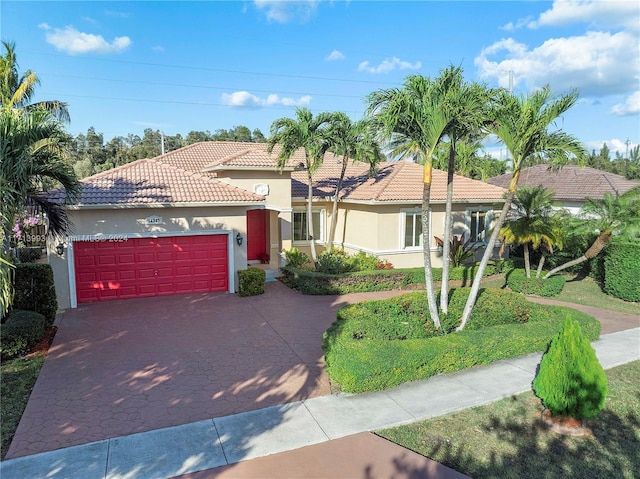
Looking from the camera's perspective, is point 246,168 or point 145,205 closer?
point 145,205

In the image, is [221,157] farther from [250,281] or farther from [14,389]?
[14,389]

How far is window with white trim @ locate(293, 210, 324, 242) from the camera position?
815 inches

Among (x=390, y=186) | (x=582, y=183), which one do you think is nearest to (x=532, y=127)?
(x=390, y=186)

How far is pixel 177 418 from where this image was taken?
23.1 ft

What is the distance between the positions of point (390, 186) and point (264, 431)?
47.1ft

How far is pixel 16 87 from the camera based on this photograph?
17.4 metres

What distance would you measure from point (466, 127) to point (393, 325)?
486cm

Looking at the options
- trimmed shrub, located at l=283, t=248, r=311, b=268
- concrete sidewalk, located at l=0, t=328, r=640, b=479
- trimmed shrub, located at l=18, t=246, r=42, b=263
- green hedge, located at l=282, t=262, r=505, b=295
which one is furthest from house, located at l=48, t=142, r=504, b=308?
concrete sidewalk, located at l=0, t=328, r=640, b=479

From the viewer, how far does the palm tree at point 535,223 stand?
15945 mm

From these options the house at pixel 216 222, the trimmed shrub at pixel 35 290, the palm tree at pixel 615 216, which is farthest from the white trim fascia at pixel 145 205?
the palm tree at pixel 615 216

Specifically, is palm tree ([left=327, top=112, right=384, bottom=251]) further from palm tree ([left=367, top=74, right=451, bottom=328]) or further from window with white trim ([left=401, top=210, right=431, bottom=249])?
palm tree ([left=367, top=74, right=451, bottom=328])

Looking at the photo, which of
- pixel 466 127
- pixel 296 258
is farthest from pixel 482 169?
pixel 466 127

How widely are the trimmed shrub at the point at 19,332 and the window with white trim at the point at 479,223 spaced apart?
58.2ft

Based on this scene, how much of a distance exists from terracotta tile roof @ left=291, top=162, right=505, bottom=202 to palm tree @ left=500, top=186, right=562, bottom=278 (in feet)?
10.8
